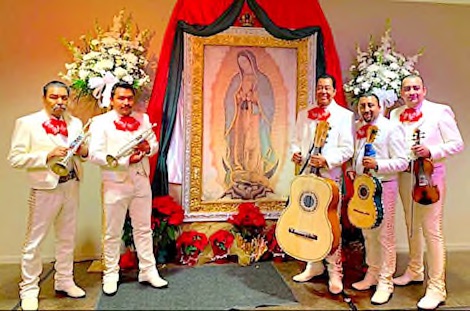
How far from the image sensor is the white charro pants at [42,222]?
3.06 m

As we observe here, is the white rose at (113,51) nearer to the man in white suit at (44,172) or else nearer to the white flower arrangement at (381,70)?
the man in white suit at (44,172)

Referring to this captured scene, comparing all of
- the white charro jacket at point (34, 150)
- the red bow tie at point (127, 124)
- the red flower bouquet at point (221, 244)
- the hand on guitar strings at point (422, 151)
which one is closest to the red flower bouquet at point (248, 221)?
the red flower bouquet at point (221, 244)

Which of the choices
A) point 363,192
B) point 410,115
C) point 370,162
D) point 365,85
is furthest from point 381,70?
point 363,192

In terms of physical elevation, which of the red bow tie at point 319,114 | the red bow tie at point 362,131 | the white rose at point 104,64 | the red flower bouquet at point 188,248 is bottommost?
the red flower bouquet at point 188,248

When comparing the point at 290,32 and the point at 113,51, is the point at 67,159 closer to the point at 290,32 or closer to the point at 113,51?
the point at 113,51

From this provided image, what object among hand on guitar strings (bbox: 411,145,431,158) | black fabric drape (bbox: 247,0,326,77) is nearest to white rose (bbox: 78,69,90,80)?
black fabric drape (bbox: 247,0,326,77)

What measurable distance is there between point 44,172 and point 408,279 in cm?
290

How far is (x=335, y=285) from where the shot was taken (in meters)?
3.37

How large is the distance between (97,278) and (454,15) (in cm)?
425

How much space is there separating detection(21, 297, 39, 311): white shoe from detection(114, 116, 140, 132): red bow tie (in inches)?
52.0

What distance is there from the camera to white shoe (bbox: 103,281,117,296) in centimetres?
327

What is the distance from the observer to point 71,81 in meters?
3.79

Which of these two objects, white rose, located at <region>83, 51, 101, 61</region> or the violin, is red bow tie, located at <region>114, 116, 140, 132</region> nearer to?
white rose, located at <region>83, 51, 101, 61</region>

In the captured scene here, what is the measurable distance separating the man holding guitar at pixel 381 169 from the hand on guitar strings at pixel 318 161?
0.91ft
